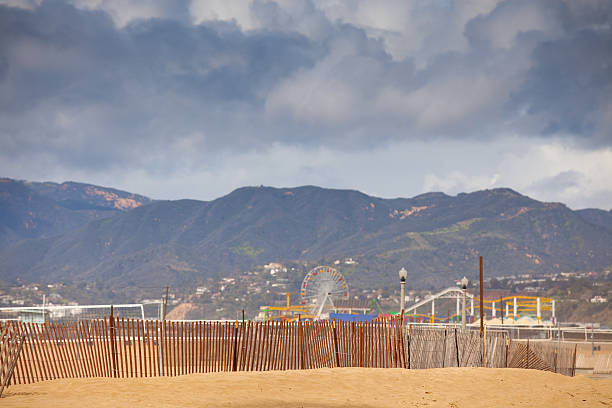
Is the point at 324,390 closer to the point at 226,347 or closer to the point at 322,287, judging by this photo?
the point at 226,347

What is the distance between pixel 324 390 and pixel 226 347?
3.78 meters

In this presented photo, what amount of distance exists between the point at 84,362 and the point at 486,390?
10.4 m

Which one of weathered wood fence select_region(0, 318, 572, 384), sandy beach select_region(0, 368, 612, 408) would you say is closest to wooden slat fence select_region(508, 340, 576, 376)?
weathered wood fence select_region(0, 318, 572, 384)

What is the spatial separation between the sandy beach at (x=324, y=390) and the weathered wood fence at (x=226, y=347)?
3.21ft

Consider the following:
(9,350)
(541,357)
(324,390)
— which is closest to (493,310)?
(541,357)

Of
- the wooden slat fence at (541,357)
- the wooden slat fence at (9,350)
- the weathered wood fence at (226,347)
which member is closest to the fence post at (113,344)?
the weathered wood fence at (226,347)

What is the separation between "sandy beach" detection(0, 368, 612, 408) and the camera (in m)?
15.1

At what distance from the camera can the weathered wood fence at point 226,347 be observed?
1850cm

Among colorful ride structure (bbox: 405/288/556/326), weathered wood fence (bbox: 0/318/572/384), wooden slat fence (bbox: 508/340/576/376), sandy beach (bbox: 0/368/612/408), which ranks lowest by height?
colorful ride structure (bbox: 405/288/556/326)

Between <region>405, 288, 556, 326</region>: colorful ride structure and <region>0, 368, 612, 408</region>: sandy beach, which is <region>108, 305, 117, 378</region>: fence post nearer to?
<region>0, 368, 612, 408</region>: sandy beach

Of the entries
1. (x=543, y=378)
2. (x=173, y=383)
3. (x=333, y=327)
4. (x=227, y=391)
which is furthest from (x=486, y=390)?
(x=173, y=383)

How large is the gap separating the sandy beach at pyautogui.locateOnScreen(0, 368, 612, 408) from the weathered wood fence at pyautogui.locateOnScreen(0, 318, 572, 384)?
0.98 metres

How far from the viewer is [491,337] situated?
25047mm

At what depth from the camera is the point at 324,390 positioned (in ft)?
55.4
